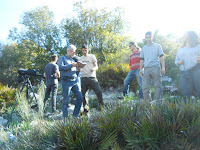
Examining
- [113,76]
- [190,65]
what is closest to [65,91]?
[190,65]

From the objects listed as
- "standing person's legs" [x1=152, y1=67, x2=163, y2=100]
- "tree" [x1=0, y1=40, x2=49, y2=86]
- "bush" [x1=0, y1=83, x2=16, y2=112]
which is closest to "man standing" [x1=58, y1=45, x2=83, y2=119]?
"standing person's legs" [x1=152, y1=67, x2=163, y2=100]

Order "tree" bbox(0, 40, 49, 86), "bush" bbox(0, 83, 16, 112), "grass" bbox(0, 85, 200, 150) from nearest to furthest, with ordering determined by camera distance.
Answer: "grass" bbox(0, 85, 200, 150)
"bush" bbox(0, 83, 16, 112)
"tree" bbox(0, 40, 49, 86)

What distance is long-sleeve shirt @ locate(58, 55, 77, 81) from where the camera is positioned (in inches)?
140

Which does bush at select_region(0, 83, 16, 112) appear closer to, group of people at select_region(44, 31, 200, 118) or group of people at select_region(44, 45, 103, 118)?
group of people at select_region(44, 31, 200, 118)

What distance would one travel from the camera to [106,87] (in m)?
7.99

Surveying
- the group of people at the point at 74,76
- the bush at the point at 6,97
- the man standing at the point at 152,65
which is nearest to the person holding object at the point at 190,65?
the man standing at the point at 152,65

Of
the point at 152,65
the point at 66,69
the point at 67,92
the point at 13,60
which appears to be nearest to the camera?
the point at 66,69

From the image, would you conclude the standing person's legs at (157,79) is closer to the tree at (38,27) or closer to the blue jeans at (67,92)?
the blue jeans at (67,92)

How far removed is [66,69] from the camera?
11.7 feet

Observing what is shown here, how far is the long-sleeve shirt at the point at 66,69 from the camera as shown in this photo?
11.7ft

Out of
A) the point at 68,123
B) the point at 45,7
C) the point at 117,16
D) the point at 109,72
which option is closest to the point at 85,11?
the point at 117,16

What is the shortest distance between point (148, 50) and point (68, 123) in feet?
8.94

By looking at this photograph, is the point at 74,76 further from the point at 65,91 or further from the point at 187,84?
the point at 187,84

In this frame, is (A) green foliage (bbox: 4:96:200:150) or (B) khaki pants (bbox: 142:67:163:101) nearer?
(A) green foliage (bbox: 4:96:200:150)
